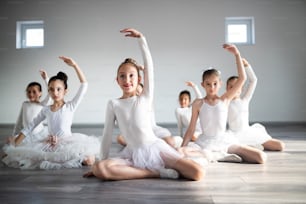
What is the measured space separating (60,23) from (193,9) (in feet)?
7.97

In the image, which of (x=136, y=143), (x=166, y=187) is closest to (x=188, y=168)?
(x=166, y=187)

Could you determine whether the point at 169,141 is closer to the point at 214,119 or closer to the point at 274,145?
the point at 214,119

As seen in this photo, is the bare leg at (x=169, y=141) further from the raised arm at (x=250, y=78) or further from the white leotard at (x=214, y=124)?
the raised arm at (x=250, y=78)

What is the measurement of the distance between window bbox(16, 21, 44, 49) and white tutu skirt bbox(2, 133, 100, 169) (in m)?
3.80

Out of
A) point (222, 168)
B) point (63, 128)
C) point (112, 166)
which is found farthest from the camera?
point (63, 128)

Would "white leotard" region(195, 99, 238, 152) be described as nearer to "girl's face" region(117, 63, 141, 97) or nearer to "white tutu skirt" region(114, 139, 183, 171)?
"white tutu skirt" region(114, 139, 183, 171)

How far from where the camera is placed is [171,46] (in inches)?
202

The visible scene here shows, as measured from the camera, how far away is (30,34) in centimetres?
548

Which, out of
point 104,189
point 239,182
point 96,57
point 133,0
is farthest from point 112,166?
point 133,0

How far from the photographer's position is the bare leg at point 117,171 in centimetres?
153

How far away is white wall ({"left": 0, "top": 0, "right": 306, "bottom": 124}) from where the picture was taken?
5020 mm

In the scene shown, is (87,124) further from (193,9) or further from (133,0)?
(193,9)

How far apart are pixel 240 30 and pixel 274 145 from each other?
3.24 m

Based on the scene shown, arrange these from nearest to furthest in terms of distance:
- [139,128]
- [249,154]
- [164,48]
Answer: [139,128], [249,154], [164,48]
